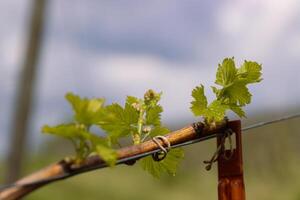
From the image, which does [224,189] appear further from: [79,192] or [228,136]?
[79,192]

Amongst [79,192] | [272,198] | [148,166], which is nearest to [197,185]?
[79,192]

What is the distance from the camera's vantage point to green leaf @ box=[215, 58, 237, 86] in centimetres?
41

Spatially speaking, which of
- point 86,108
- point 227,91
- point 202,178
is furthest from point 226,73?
point 202,178

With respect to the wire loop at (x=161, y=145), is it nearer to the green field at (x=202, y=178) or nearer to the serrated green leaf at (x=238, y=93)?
the serrated green leaf at (x=238, y=93)

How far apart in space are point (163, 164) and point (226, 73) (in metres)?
0.08

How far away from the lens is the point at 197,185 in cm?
328

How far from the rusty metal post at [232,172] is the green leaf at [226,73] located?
28 mm

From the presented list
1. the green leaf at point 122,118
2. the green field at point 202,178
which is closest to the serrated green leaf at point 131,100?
the green leaf at point 122,118

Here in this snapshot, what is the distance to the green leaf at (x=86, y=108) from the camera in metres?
0.30

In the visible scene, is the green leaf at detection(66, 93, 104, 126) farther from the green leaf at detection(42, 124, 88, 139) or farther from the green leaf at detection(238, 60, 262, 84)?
the green leaf at detection(238, 60, 262, 84)

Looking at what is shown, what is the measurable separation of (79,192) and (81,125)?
149 inches

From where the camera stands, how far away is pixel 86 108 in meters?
0.30

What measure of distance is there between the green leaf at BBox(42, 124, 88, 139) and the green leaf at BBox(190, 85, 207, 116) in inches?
4.6

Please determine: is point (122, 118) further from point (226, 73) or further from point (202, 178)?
point (202, 178)
